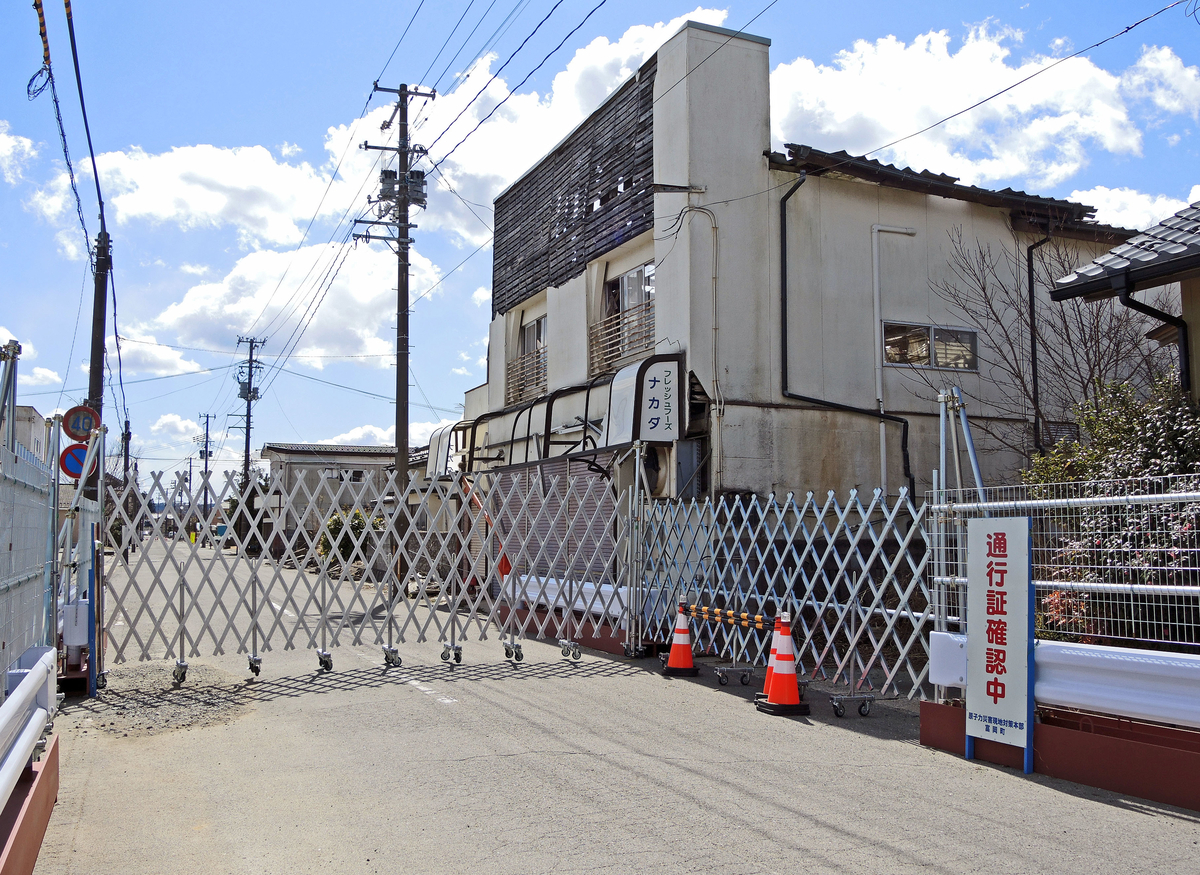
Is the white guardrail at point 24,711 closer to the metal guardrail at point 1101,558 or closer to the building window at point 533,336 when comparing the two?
the metal guardrail at point 1101,558

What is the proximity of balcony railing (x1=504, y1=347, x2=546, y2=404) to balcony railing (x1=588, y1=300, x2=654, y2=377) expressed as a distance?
238 cm

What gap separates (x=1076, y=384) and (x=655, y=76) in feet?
25.8

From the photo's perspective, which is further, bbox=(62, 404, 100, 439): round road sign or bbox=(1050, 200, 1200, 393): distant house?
bbox=(62, 404, 100, 439): round road sign

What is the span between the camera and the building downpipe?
13.0 meters

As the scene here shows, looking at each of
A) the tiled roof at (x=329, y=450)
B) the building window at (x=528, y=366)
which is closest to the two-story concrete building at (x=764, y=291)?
the building window at (x=528, y=366)

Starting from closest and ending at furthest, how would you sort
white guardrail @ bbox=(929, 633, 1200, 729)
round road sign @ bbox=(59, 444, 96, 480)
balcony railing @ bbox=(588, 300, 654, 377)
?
white guardrail @ bbox=(929, 633, 1200, 729) → round road sign @ bbox=(59, 444, 96, 480) → balcony railing @ bbox=(588, 300, 654, 377)

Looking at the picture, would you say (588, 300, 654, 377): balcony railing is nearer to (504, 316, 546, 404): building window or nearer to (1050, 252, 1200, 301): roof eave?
(504, 316, 546, 404): building window

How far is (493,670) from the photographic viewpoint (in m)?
9.56

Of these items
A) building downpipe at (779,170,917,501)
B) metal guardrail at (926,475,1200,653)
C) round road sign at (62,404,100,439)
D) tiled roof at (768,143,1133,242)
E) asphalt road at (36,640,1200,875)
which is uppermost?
tiled roof at (768,143,1133,242)

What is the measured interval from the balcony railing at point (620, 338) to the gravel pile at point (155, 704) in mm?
7620

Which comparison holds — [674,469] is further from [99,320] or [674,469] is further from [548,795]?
[99,320]

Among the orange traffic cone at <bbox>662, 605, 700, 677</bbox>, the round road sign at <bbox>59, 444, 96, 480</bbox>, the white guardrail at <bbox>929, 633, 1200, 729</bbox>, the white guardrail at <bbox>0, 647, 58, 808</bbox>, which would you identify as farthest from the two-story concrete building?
the white guardrail at <bbox>0, 647, 58, 808</bbox>

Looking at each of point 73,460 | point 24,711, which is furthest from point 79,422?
point 24,711

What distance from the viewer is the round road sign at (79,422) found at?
12.0m
